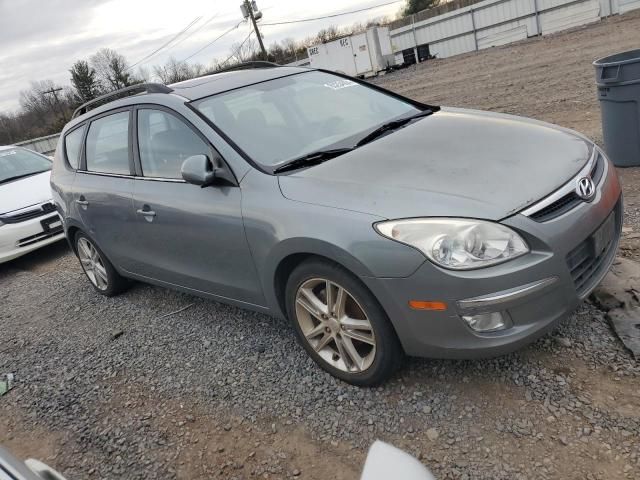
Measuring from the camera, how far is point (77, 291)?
5.82 metres

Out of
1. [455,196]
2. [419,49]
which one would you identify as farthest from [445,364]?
[419,49]

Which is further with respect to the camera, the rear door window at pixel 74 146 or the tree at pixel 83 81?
the tree at pixel 83 81

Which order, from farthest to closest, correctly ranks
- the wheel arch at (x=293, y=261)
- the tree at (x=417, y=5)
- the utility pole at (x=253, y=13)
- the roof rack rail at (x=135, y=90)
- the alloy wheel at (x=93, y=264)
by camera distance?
the tree at (x=417, y=5) < the utility pole at (x=253, y=13) < the alloy wheel at (x=93, y=264) < the roof rack rail at (x=135, y=90) < the wheel arch at (x=293, y=261)

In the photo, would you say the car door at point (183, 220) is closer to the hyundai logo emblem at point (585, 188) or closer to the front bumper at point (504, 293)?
the front bumper at point (504, 293)

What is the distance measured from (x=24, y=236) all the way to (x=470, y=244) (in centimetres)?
653

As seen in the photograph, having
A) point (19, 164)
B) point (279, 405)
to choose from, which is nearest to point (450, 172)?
point (279, 405)

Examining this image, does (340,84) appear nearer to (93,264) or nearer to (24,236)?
(93,264)

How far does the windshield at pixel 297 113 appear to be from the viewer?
3.36 meters

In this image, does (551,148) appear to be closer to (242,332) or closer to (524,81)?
(242,332)

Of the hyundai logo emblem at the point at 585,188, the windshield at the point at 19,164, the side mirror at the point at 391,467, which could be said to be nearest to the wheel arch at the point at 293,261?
the hyundai logo emblem at the point at 585,188

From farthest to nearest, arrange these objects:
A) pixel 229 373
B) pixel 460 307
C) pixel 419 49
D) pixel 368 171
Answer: pixel 419 49 < pixel 229 373 < pixel 368 171 < pixel 460 307

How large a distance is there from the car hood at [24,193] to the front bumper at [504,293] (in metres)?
6.33

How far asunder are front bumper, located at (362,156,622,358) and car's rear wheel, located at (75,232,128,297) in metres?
3.19

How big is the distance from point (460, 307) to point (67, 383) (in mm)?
2935
